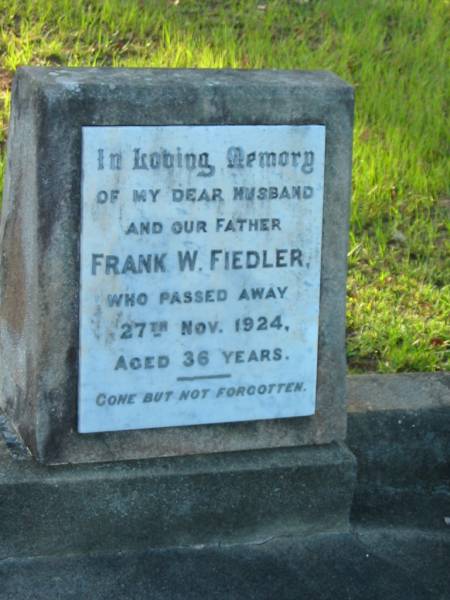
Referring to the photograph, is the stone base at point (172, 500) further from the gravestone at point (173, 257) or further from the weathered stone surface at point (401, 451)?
the weathered stone surface at point (401, 451)

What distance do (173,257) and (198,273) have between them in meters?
0.08

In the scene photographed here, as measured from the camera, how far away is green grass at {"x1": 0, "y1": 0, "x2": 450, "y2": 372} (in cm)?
429

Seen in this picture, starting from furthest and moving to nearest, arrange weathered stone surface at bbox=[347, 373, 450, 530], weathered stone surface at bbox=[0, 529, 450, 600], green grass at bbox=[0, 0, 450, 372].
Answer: green grass at bbox=[0, 0, 450, 372], weathered stone surface at bbox=[347, 373, 450, 530], weathered stone surface at bbox=[0, 529, 450, 600]

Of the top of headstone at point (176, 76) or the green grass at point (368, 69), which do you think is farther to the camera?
the green grass at point (368, 69)

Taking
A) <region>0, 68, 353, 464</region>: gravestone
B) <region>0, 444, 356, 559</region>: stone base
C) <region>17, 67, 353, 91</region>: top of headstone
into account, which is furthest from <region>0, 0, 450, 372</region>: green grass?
<region>17, 67, 353, 91</region>: top of headstone

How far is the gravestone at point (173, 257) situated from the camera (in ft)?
9.87

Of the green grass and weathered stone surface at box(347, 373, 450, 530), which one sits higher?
the green grass

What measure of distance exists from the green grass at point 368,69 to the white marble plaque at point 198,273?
84cm

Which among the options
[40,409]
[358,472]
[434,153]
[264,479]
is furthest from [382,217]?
[40,409]

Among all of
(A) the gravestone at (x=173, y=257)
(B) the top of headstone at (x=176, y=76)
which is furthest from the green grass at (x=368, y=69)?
(B) the top of headstone at (x=176, y=76)

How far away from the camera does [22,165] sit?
309 cm

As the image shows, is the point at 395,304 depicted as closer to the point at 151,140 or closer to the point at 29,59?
the point at 151,140

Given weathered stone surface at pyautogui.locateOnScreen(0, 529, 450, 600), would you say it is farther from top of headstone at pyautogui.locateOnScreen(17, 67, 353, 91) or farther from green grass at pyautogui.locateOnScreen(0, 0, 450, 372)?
top of headstone at pyautogui.locateOnScreen(17, 67, 353, 91)

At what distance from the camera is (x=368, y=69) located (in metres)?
5.41
